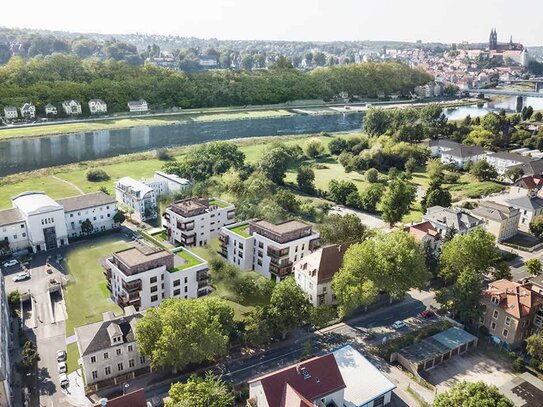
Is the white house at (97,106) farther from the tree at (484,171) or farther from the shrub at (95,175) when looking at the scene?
the tree at (484,171)

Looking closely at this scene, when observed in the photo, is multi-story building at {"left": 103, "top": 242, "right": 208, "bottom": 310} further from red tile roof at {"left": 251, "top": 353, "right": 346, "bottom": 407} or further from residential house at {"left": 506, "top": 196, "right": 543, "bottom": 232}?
residential house at {"left": 506, "top": 196, "right": 543, "bottom": 232}

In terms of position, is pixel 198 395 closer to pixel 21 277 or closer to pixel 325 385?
pixel 325 385

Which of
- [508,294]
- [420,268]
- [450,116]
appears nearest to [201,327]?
[420,268]

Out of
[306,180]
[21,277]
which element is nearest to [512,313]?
[306,180]

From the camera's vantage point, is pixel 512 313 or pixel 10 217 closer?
pixel 512 313

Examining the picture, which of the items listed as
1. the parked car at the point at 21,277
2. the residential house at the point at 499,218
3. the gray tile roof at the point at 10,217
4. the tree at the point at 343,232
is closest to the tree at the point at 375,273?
the tree at the point at 343,232

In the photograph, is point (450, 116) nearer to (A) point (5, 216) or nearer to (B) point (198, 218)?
(B) point (198, 218)
